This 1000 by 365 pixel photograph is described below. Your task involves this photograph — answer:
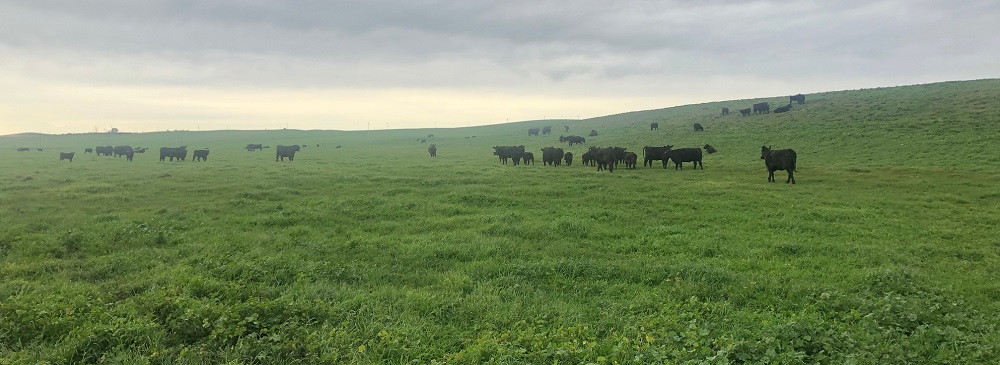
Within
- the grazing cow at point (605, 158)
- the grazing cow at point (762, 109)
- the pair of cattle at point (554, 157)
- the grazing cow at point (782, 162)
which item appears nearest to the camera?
the grazing cow at point (782, 162)

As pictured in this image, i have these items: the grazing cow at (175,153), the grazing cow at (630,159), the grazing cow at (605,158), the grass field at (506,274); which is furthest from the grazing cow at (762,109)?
the grazing cow at (175,153)

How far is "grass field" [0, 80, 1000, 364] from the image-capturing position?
5535 millimetres

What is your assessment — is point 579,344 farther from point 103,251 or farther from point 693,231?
point 103,251

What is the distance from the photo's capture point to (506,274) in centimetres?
864

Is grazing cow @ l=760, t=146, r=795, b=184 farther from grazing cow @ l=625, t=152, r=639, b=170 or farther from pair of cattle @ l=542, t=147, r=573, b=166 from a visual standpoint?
pair of cattle @ l=542, t=147, r=573, b=166

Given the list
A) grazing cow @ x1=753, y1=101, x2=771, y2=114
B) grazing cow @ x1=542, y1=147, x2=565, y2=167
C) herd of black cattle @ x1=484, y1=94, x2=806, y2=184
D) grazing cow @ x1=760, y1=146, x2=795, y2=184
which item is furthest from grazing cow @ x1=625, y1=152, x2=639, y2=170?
grazing cow @ x1=753, y1=101, x2=771, y2=114

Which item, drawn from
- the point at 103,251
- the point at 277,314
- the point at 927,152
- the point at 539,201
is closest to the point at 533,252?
the point at 277,314

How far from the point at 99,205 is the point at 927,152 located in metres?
41.1

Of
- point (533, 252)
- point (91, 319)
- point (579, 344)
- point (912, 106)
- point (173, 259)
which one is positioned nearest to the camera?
point (579, 344)

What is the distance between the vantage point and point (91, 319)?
6086mm

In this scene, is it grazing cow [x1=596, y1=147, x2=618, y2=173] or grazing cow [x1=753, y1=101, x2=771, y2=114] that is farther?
grazing cow [x1=753, y1=101, x2=771, y2=114]

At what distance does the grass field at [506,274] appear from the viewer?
18.2 ft

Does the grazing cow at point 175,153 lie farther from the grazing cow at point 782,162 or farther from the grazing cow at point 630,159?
the grazing cow at point 782,162

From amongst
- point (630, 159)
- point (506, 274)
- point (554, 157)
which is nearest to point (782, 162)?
point (630, 159)
